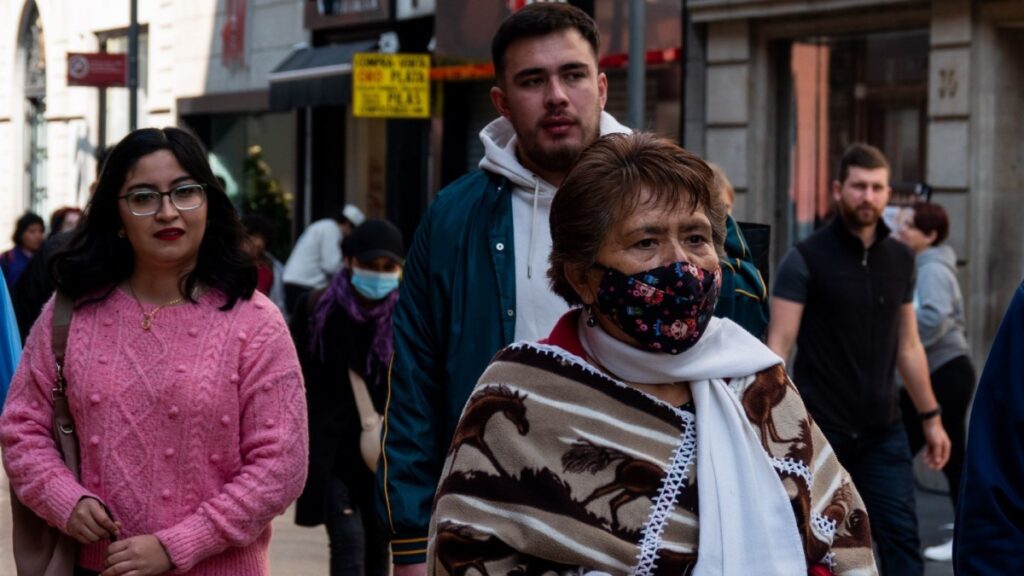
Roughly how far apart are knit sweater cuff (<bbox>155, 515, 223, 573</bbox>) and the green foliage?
1971 cm

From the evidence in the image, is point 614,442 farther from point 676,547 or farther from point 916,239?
point 916,239

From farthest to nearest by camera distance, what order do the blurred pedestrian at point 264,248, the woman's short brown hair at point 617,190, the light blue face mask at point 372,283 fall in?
the blurred pedestrian at point 264,248 → the light blue face mask at point 372,283 → the woman's short brown hair at point 617,190

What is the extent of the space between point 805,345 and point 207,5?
20.2m

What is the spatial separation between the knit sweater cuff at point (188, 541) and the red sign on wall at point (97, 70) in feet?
61.4

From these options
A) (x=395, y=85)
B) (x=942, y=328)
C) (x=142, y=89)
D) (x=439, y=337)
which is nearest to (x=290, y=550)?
(x=942, y=328)

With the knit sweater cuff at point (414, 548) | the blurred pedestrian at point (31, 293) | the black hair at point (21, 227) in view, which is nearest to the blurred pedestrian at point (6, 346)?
the knit sweater cuff at point (414, 548)

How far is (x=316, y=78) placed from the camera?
21141 millimetres

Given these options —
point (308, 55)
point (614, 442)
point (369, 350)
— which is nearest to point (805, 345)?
point (369, 350)

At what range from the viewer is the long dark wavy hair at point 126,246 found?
4.46 meters

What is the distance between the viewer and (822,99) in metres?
14.6

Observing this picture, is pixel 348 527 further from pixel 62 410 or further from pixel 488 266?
pixel 488 266

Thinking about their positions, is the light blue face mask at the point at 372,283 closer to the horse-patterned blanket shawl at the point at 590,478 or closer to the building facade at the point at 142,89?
the horse-patterned blanket shawl at the point at 590,478

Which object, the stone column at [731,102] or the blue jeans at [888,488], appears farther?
the stone column at [731,102]

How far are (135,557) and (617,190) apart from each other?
5.59ft
